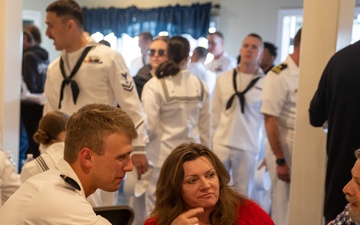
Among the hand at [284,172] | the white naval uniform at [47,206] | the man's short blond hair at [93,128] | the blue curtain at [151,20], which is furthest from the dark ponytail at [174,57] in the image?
the blue curtain at [151,20]

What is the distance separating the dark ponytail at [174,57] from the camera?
15.7 feet

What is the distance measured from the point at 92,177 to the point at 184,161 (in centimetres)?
64


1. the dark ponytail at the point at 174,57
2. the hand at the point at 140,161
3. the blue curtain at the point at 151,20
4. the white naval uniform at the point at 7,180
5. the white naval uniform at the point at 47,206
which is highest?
the blue curtain at the point at 151,20

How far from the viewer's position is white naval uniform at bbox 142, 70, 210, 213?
15.5 ft

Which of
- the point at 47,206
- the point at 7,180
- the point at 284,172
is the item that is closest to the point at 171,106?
the point at 284,172

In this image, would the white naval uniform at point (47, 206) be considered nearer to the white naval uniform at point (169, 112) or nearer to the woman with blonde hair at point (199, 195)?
the woman with blonde hair at point (199, 195)

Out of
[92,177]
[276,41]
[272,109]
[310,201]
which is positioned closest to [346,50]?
[310,201]

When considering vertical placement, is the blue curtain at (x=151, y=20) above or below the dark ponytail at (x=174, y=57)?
above

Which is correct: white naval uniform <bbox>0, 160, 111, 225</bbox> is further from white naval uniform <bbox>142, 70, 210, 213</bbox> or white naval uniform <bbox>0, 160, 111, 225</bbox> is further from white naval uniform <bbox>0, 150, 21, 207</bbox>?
white naval uniform <bbox>142, 70, 210, 213</bbox>

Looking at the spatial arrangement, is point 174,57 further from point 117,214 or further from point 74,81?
point 117,214

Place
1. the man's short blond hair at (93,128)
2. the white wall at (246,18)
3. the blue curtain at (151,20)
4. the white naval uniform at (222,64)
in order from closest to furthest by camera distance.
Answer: the man's short blond hair at (93,128) → the white naval uniform at (222,64) → the white wall at (246,18) → the blue curtain at (151,20)

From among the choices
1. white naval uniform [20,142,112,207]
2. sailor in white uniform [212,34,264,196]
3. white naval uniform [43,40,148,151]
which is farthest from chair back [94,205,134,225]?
sailor in white uniform [212,34,264,196]

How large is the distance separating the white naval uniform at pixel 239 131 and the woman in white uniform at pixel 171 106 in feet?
1.11

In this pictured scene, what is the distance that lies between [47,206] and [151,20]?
31.5 ft
